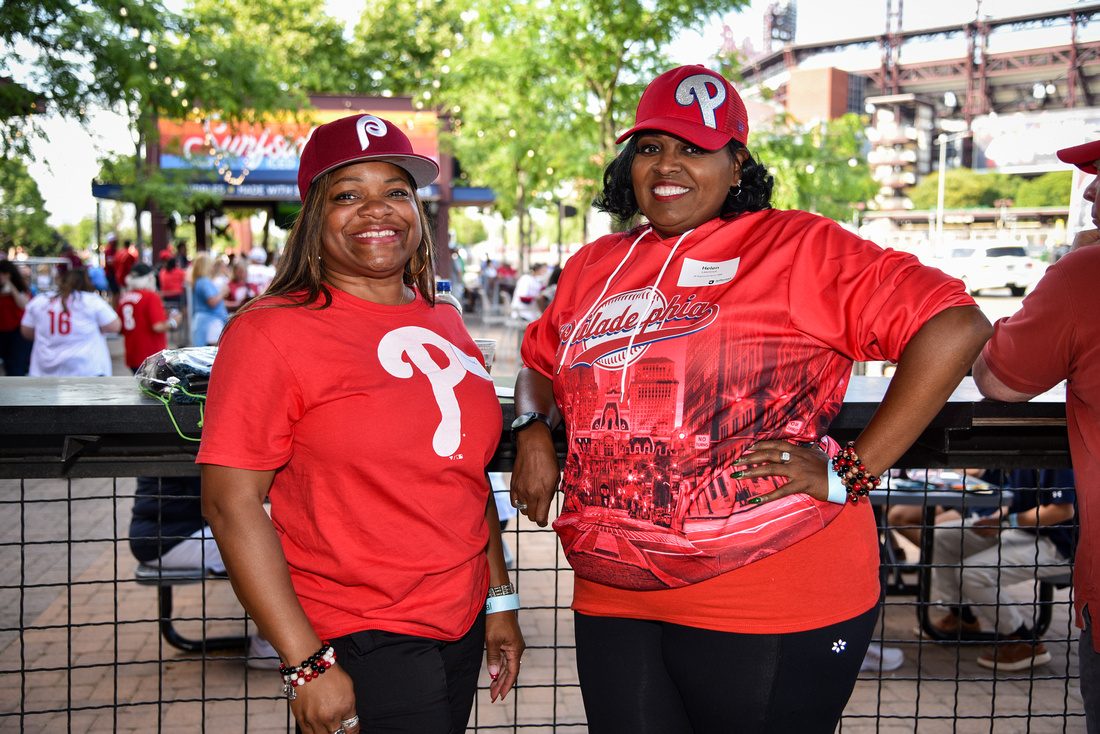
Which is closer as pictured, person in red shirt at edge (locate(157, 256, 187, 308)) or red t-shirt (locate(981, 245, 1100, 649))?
red t-shirt (locate(981, 245, 1100, 649))

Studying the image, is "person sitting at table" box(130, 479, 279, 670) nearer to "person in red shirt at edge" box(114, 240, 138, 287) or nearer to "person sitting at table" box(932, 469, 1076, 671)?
"person sitting at table" box(932, 469, 1076, 671)

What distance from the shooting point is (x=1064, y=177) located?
81.2 metres

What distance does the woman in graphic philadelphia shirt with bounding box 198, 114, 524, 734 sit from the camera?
163cm

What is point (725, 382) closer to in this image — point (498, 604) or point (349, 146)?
point (498, 604)

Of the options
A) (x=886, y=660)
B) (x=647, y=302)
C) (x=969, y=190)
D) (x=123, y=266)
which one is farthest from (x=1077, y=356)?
(x=969, y=190)

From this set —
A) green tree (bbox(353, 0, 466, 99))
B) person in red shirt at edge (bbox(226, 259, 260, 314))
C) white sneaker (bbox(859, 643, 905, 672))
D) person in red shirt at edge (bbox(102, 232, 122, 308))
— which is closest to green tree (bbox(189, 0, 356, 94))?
green tree (bbox(353, 0, 466, 99))

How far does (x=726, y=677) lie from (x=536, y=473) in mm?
634

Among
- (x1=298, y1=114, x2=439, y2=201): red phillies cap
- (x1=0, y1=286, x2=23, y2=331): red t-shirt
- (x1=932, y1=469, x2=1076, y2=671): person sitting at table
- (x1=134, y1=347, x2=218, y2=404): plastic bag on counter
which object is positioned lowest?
(x1=932, y1=469, x2=1076, y2=671): person sitting at table

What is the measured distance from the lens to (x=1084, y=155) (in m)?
2.20

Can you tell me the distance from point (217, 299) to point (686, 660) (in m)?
9.77

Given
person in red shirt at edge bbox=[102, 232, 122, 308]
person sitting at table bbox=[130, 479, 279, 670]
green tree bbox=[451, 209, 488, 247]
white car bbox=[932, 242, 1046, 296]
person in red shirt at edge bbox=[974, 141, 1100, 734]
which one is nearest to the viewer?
person in red shirt at edge bbox=[974, 141, 1100, 734]

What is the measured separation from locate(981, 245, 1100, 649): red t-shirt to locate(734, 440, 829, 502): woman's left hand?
2.35ft

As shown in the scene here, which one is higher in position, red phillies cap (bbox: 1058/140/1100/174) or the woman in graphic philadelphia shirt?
red phillies cap (bbox: 1058/140/1100/174)

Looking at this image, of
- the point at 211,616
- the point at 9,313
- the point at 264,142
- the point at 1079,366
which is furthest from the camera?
the point at 264,142
